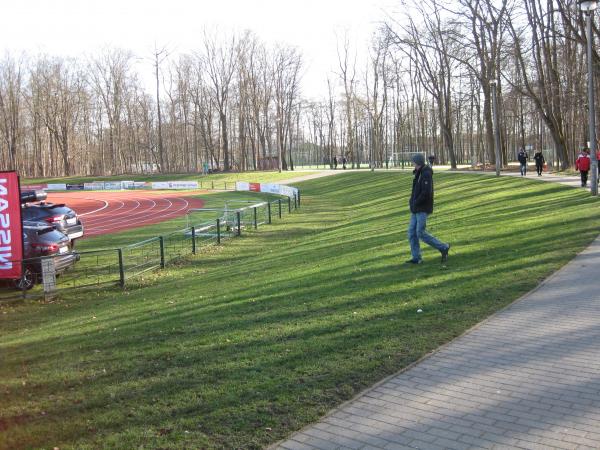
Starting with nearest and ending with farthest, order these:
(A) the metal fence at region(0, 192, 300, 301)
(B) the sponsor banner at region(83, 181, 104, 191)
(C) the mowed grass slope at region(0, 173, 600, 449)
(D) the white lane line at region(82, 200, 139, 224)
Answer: (C) the mowed grass slope at region(0, 173, 600, 449) < (A) the metal fence at region(0, 192, 300, 301) < (D) the white lane line at region(82, 200, 139, 224) < (B) the sponsor banner at region(83, 181, 104, 191)

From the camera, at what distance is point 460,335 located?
6.44 meters

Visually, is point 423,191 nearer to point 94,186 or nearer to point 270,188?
point 270,188

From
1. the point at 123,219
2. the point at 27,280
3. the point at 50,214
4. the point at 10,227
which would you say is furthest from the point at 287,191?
the point at 10,227

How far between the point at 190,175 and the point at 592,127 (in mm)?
59694

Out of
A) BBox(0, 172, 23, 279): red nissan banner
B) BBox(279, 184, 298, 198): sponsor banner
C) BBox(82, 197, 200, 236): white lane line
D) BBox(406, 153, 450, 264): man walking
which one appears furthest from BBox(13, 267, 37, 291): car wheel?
BBox(279, 184, 298, 198): sponsor banner

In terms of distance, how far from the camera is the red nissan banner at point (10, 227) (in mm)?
12859

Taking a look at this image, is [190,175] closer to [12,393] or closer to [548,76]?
[548,76]

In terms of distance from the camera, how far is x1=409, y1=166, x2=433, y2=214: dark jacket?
32.3ft

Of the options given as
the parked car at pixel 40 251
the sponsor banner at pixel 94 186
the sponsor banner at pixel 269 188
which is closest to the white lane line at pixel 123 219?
the sponsor banner at pixel 269 188

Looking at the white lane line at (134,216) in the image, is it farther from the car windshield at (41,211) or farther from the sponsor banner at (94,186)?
the sponsor banner at (94,186)

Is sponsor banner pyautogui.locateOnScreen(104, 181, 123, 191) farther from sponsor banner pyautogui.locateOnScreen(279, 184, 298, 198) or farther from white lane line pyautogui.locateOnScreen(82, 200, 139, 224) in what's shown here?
sponsor banner pyautogui.locateOnScreen(279, 184, 298, 198)

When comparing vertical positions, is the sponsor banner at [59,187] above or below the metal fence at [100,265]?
above

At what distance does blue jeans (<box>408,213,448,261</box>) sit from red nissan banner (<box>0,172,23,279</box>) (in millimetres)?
8775

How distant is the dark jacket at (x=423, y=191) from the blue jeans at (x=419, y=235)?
14 cm
